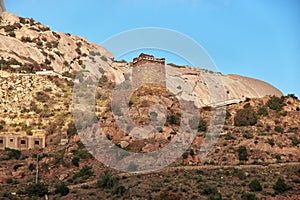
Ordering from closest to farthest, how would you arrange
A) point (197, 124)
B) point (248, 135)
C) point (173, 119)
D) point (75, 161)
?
point (75, 161)
point (248, 135)
point (173, 119)
point (197, 124)

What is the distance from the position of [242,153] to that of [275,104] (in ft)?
56.1

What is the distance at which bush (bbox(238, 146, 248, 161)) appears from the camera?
47.8 meters

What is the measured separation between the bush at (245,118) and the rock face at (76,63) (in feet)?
52.9

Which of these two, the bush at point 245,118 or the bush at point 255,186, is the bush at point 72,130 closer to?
the bush at point 245,118

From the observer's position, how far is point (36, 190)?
39.0m

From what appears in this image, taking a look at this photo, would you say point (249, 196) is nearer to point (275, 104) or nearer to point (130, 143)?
point (130, 143)

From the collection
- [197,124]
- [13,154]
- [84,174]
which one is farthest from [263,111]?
[13,154]

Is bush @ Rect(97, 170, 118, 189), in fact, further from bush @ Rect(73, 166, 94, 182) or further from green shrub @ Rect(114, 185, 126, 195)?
bush @ Rect(73, 166, 94, 182)

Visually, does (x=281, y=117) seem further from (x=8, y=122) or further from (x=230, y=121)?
(x=8, y=122)

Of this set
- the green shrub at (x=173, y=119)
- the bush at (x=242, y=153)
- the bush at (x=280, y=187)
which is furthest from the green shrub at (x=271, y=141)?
the bush at (x=280, y=187)

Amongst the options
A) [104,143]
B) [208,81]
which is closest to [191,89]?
[208,81]

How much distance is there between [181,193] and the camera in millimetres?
38531

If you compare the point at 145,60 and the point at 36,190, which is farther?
the point at 145,60

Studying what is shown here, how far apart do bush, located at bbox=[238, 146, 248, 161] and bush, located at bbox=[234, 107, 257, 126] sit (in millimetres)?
9362
